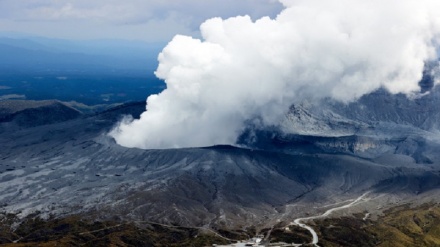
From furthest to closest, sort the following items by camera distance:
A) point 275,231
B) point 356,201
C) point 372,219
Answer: point 356,201 → point 372,219 → point 275,231

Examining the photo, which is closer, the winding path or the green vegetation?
the green vegetation

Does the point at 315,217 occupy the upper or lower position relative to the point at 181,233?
upper

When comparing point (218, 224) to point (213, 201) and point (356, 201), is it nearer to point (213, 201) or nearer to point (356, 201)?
point (213, 201)

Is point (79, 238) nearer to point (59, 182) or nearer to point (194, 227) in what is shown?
point (194, 227)

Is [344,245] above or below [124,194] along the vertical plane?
below

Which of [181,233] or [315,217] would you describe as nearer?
[181,233]

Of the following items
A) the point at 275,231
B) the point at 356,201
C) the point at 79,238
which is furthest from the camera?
the point at 356,201

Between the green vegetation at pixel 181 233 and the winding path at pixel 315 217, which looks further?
the winding path at pixel 315 217

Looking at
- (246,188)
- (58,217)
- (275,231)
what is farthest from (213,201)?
(58,217)

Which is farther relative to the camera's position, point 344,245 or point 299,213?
point 299,213

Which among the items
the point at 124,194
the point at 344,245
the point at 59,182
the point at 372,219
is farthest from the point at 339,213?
the point at 59,182
